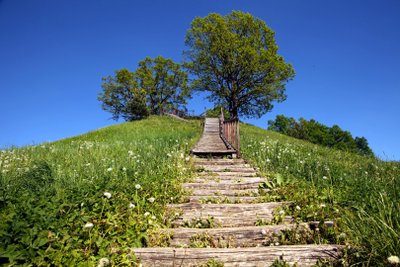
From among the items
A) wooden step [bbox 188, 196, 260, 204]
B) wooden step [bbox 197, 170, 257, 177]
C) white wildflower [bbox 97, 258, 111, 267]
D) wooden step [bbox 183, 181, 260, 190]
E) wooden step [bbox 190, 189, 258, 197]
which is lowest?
white wildflower [bbox 97, 258, 111, 267]

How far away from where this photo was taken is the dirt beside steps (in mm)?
3928

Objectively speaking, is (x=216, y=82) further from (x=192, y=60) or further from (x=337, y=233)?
(x=337, y=233)

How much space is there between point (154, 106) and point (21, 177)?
149 ft

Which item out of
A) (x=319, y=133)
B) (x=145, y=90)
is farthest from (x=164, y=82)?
(x=319, y=133)

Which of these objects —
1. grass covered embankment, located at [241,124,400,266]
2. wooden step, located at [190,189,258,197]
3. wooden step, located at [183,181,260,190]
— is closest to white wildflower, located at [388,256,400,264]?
grass covered embankment, located at [241,124,400,266]

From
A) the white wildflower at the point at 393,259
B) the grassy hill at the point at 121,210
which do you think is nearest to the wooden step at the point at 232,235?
the grassy hill at the point at 121,210

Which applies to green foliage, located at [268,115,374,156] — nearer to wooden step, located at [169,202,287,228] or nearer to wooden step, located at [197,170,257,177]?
wooden step, located at [197,170,257,177]

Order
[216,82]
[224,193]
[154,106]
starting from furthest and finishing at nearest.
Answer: [154,106], [216,82], [224,193]

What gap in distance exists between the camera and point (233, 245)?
4586 mm

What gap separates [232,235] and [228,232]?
0.08 meters

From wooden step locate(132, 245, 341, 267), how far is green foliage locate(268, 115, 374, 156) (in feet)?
203

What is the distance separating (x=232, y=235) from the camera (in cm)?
470

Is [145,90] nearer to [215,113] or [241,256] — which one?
[215,113]

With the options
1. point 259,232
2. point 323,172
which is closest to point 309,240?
point 259,232
